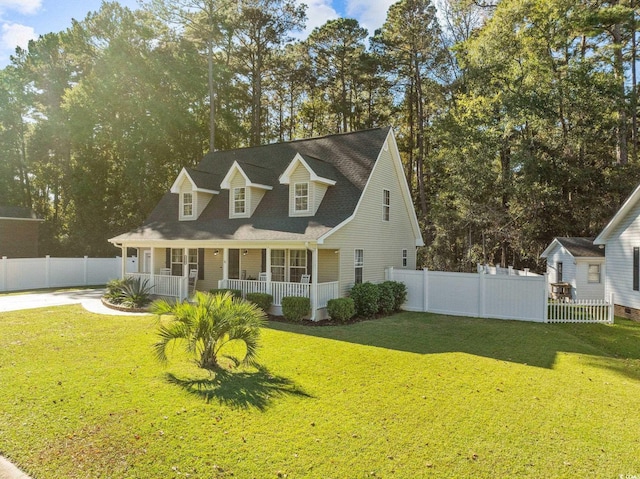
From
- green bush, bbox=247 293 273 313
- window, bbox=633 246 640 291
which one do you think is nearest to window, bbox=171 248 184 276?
green bush, bbox=247 293 273 313

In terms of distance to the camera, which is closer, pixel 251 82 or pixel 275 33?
pixel 275 33

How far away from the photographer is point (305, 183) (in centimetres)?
1527

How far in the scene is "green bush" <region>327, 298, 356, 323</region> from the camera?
1305 centimetres

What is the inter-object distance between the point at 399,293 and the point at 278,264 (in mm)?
5152

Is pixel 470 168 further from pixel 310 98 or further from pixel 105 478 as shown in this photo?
pixel 105 478

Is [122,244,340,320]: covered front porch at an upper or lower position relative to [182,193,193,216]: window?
lower

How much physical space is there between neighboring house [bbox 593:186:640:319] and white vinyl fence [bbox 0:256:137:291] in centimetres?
2565

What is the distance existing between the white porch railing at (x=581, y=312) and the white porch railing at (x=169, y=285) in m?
13.9

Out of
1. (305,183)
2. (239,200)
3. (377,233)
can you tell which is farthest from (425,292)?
(239,200)

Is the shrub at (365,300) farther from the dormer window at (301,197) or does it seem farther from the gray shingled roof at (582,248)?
the gray shingled roof at (582,248)

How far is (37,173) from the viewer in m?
34.1

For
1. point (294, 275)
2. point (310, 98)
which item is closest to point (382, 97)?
point (310, 98)

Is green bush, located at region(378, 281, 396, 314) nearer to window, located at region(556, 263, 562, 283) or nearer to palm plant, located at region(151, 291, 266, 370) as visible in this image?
palm plant, located at region(151, 291, 266, 370)

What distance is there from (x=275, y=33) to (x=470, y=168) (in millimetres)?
18546
